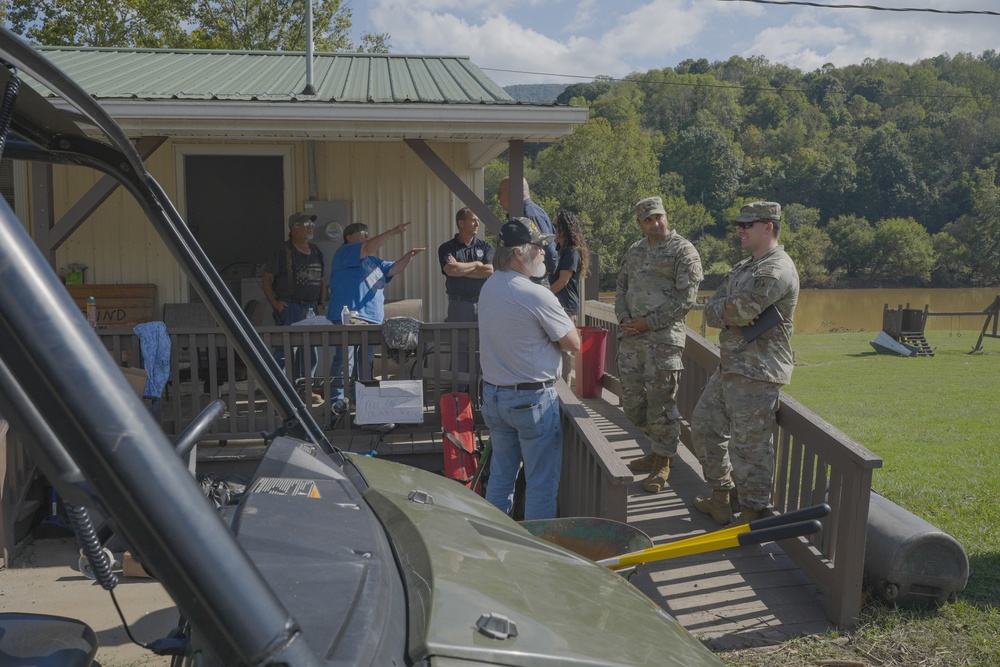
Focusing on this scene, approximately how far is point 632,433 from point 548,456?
2642 mm

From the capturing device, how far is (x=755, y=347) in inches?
192

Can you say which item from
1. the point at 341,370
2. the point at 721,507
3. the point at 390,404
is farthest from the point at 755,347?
the point at 341,370

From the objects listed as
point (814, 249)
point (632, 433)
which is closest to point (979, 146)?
point (814, 249)

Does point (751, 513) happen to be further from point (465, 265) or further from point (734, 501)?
point (465, 265)

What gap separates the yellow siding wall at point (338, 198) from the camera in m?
9.31

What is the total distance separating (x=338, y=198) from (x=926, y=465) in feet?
22.8

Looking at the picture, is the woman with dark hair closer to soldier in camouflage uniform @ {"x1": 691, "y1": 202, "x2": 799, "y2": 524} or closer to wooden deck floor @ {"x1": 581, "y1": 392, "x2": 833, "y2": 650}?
wooden deck floor @ {"x1": 581, "y1": 392, "x2": 833, "y2": 650}

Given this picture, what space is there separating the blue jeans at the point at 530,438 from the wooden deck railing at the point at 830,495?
1.39 metres

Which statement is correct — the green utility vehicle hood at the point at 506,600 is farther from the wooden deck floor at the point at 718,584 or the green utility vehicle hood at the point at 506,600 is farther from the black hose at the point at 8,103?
the wooden deck floor at the point at 718,584

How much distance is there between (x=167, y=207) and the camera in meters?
2.24

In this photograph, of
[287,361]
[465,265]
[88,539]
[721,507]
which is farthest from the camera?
[465,265]

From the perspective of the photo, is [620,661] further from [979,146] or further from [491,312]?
[979,146]

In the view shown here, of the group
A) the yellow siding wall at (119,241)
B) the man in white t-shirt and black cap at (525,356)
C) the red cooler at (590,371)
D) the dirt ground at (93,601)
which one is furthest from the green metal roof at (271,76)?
the dirt ground at (93,601)

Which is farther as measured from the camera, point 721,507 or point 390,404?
point 390,404
